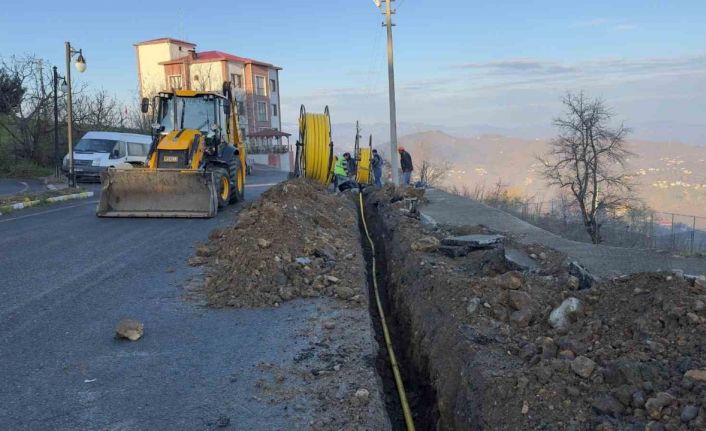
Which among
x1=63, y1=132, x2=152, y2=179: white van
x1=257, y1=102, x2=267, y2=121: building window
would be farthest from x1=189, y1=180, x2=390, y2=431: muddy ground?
x1=257, y1=102, x2=267, y2=121: building window

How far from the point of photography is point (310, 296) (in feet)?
22.3

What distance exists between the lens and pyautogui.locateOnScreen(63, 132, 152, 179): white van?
23.6 meters

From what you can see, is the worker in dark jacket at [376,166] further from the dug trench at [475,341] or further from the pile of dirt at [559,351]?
the pile of dirt at [559,351]

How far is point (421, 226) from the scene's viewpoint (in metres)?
11.2

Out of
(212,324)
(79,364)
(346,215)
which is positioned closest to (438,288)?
(212,324)

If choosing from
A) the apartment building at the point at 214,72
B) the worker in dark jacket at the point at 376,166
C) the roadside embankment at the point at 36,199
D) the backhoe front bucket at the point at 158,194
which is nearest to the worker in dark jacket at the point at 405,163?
the worker in dark jacket at the point at 376,166

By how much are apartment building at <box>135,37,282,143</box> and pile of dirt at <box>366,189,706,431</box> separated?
51.9 metres

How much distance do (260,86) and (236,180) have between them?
5146 cm

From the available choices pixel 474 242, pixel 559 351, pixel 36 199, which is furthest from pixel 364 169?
pixel 559 351

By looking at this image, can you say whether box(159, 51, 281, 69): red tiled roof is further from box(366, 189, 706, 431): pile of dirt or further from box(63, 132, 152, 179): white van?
box(366, 189, 706, 431): pile of dirt

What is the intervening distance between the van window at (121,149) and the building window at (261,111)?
39.6 m

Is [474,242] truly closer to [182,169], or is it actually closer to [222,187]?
[182,169]

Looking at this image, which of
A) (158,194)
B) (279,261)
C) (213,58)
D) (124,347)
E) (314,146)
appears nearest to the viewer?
(124,347)

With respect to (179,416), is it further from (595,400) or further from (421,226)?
(421,226)
